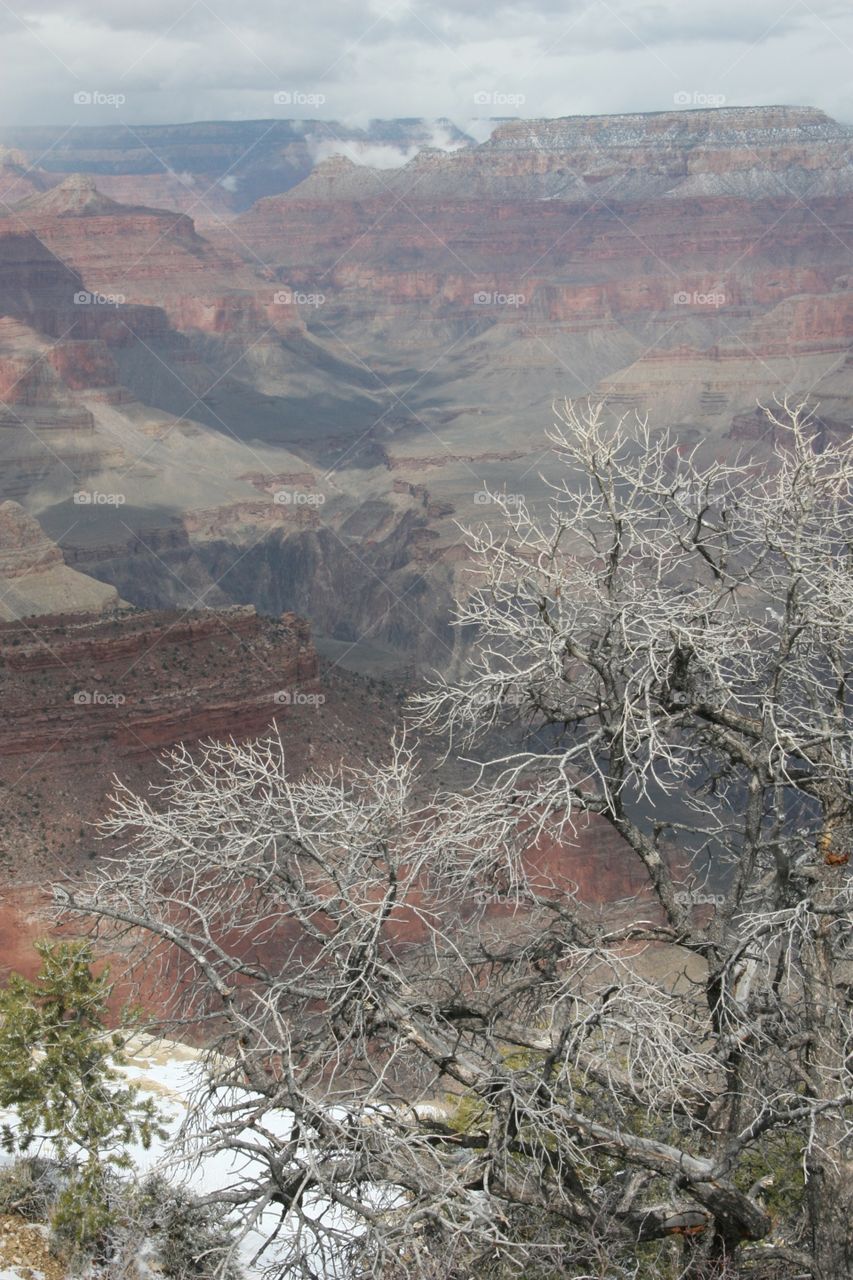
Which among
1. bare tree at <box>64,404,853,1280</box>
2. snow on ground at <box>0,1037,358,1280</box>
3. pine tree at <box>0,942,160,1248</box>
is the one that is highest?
bare tree at <box>64,404,853,1280</box>

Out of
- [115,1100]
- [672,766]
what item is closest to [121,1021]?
[115,1100]

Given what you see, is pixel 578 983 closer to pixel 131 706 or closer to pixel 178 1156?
pixel 178 1156

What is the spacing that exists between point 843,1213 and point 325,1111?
9.99ft

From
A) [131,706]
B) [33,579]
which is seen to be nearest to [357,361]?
[33,579]

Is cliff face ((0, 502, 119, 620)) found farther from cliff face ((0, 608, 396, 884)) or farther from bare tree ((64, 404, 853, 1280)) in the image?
bare tree ((64, 404, 853, 1280))

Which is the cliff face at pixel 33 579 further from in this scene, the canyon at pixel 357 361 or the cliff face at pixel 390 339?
the cliff face at pixel 390 339

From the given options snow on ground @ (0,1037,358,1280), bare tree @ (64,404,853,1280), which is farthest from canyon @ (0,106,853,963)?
bare tree @ (64,404,853,1280)

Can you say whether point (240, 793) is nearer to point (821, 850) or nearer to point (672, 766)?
point (672, 766)

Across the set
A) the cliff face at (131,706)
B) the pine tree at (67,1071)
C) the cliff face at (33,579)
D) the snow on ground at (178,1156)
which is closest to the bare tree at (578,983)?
the snow on ground at (178,1156)

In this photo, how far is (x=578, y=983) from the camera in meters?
8.41

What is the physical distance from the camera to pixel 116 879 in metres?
9.21

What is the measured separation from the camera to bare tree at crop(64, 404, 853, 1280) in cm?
809

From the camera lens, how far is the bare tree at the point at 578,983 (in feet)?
26.5

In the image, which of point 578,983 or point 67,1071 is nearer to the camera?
point 578,983
